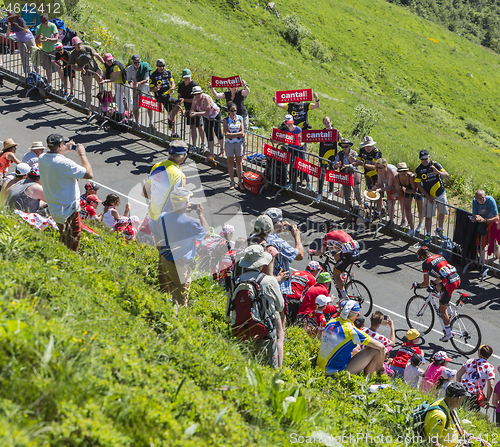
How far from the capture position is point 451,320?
32.9ft

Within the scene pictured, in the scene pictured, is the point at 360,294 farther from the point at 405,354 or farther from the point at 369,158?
the point at 369,158

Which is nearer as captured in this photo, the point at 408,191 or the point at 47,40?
the point at 408,191

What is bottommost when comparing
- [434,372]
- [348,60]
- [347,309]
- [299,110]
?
[348,60]

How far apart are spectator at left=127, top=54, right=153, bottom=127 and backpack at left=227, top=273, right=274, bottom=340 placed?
37.0 ft

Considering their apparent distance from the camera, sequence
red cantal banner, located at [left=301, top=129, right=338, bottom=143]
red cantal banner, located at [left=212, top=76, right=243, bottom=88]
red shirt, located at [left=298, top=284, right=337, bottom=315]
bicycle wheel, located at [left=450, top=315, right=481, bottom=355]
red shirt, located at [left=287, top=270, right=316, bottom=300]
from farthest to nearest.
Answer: red cantal banner, located at [left=212, top=76, right=243, bottom=88], red cantal banner, located at [left=301, top=129, right=338, bottom=143], bicycle wheel, located at [left=450, top=315, right=481, bottom=355], red shirt, located at [left=287, top=270, right=316, bottom=300], red shirt, located at [left=298, top=284, right=337, bottom=315]

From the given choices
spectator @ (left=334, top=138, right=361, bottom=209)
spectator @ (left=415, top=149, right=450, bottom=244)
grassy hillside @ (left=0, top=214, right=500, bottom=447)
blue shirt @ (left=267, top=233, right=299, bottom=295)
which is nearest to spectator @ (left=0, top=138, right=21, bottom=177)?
grassy hillside @ (left=0, top=214, right=500, bottom=447)

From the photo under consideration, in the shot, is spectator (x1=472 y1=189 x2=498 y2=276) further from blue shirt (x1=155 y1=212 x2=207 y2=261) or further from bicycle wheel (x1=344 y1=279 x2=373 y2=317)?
blue shirt (x1=155 y1=212 x2=207 y2=261)

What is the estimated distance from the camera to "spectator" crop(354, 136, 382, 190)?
14094mm

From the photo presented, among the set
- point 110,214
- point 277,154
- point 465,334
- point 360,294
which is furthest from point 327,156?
point 110,214

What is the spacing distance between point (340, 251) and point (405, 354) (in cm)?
231

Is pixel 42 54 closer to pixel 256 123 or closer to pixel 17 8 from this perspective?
pixel 17 8

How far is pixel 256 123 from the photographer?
82.0 feet

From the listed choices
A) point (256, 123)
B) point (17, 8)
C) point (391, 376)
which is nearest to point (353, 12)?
point (256, 123)

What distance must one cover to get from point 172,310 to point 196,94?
9945 millimetres
